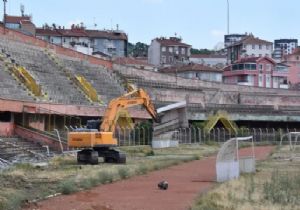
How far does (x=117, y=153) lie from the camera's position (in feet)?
117

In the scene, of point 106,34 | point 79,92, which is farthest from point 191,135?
point 106,34

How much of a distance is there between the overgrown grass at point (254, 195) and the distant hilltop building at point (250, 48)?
428 feet

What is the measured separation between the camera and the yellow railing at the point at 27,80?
50.7m

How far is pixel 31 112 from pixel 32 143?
3584mm

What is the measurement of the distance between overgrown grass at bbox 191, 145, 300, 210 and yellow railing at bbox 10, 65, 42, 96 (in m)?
27.2

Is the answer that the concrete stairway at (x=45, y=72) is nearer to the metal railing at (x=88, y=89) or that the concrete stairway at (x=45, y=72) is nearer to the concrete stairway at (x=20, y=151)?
the metal railing at (x=88, y=89)

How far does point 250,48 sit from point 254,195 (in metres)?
139

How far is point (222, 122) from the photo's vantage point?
75438 millimetres

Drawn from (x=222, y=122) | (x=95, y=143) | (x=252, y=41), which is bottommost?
(x=95, y=143)

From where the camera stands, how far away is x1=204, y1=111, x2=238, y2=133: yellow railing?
71312mm

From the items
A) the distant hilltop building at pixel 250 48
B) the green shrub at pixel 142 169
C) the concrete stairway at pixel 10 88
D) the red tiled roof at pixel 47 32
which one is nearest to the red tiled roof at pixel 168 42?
the distant hilltop building at pixel 250 48

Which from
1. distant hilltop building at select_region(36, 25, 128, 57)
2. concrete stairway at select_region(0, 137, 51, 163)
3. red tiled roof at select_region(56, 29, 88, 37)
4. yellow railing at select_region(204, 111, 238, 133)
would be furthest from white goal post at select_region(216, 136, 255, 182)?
red tiled roof at select_region(56, 29, 88, 37)

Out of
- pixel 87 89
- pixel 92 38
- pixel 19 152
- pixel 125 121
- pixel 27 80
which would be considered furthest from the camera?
pixel 92 38

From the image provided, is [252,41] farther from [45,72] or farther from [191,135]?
[45,72]
